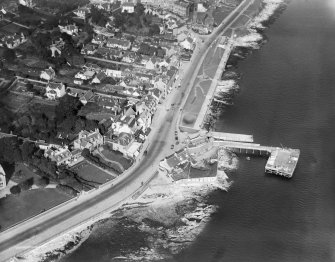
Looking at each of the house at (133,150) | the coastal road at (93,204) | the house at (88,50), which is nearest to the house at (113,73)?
the house at (88,50)

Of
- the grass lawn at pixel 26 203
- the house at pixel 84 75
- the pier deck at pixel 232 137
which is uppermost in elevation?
the house at pixel 84 75

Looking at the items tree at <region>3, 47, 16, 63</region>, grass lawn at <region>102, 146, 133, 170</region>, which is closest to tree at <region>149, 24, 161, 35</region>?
tree at <region>3, 47, 16, 63</region>

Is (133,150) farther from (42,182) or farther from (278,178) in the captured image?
(278,178)

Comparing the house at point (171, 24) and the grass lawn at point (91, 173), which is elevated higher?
the house at point (171, 24)

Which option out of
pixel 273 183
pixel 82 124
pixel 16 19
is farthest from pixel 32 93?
A: pixel 273 183

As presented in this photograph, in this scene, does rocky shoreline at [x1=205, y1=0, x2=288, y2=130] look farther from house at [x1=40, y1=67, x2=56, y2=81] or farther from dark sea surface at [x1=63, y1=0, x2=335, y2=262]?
house at [x1=40, y1=67, x2=56, y2=81]

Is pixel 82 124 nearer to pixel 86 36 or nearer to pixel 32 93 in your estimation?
pixel 32 93

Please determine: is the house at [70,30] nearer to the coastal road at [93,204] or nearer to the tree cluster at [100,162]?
the coastal road at [93,204]
